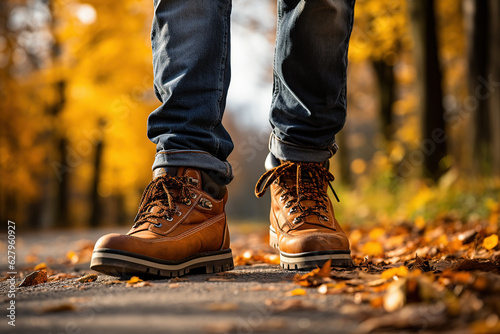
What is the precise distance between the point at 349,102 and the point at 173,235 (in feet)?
40.6

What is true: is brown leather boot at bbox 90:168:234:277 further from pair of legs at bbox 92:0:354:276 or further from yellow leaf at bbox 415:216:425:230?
yellow leaf at bbox 415:216:425:230

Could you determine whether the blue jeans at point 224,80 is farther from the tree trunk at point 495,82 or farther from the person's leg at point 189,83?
the tree trunk at point 495,82

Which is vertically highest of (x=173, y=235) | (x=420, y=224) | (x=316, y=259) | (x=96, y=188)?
(x=96, y=188)

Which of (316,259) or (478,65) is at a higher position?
(478,65)

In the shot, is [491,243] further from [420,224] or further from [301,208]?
[420,224]

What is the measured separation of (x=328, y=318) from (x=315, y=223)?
0.80 meters

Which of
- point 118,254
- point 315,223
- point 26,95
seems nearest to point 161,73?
point 118,254

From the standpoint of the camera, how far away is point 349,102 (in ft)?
44.0

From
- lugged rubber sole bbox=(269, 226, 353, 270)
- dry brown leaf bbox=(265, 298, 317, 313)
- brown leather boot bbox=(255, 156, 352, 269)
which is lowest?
dry brown leaf bbox=(265, 298, 317, 313)

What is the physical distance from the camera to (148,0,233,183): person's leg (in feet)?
5.91

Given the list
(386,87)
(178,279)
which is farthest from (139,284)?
(386,87)

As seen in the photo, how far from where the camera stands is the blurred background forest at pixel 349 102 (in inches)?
227

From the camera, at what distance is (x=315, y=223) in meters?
1.83

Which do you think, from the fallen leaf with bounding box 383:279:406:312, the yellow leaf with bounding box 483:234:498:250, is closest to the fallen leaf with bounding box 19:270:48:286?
the fallen leaf with bounding box 383:279:406:312
